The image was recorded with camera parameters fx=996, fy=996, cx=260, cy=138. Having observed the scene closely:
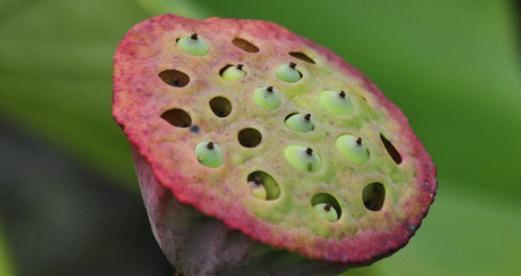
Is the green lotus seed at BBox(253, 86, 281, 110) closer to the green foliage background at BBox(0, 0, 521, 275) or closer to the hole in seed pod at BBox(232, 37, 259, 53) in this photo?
Answer: the hole in seed pod at BBox(232, 37, 259, 53)

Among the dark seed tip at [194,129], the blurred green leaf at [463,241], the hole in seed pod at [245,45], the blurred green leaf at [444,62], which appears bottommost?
the dark seed tip at [194,129]

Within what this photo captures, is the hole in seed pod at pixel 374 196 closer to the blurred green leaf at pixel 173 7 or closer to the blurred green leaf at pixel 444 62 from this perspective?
the blurred green leaf at pixel 173 7

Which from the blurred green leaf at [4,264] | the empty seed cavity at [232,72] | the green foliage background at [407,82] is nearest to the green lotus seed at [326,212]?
the empty seed cavity at [232,72]

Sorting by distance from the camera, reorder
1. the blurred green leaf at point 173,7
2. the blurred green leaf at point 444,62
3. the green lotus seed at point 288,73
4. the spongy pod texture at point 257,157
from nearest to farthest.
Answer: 1. the spongy pod texture at point 257,157
2. the green lotus seed at point 288,73
3. the blurred green leaf at point 173,7
4. the blurred green leaf at point 444,62

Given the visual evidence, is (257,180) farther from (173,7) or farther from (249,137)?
(173,7)

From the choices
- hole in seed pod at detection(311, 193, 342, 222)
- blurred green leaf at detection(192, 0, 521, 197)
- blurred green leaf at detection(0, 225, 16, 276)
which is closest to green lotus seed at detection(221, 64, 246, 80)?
hole in seed pod at detection(311, 193, 342, 222)

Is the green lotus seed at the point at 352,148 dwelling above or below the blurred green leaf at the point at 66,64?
below
